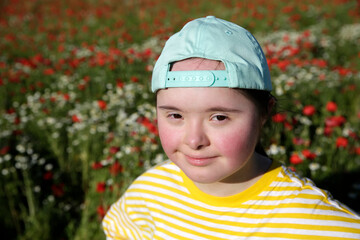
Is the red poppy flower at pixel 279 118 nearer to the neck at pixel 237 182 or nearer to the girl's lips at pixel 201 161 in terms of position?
the neck at pixel 237 182

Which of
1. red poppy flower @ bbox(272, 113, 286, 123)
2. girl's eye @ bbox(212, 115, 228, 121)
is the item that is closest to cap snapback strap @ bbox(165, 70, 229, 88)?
girl's eye @ bbox(212, 115, 228, 121)

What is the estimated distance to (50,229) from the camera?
2479mm

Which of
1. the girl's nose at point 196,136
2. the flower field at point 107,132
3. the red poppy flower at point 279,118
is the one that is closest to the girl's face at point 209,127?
the girl's nose at point 196,136

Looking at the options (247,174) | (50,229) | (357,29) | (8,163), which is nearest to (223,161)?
(247,174)

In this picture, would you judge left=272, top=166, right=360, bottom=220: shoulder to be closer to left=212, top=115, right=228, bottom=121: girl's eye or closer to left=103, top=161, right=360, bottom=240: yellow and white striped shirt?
left=103, top=161, right=360, bottom=240: yellow and white striped shirt

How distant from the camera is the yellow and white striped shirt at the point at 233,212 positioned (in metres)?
1.15

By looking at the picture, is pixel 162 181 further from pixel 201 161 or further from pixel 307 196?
pixel 307 196

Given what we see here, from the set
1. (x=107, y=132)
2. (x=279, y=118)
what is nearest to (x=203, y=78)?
(x=279, y=118)

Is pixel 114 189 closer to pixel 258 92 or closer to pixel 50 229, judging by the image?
pixel 50 229

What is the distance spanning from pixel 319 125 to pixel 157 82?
→ 2.52 m

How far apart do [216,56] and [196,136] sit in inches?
10.7

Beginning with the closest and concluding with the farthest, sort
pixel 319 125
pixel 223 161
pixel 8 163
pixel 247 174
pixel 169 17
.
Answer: pixel 223 161
pixel 247 174
pixel 8 163
pixel 319 125
pixel 169 17

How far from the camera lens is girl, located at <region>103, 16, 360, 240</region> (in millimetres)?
1079

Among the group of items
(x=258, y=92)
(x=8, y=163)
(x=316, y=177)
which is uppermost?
(x=258, y=92)
